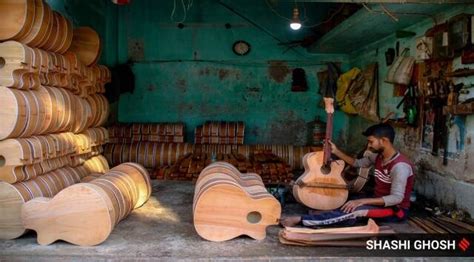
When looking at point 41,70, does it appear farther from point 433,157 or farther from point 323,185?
point 433,157

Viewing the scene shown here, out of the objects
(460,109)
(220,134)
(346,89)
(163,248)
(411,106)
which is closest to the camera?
(163,248)

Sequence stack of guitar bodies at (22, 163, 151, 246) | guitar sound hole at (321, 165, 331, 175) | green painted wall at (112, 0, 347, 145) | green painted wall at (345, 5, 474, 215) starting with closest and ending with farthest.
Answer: stack of guitar bodies at (22, 163, 151, 246) → green painted wall at (345, 5, 474, 215) → guitar sound hole at (321, 165, 331, 175) → green painted wall at (112, 0, 347, 145)

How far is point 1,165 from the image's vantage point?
4961mm

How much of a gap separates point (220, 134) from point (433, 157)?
17.5 ft

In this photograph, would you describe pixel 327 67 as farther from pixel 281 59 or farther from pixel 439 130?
pixel 439 130

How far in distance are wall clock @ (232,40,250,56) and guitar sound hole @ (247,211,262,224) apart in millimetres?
7517

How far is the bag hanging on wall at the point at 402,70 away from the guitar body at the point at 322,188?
236 centimetres

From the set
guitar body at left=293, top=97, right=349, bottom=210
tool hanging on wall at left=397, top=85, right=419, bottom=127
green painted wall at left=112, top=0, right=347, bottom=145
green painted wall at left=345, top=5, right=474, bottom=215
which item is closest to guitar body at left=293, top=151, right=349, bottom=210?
guitar body at left=293, top=97, right=349, bottom=210

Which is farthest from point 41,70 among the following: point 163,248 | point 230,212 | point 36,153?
point 230,212

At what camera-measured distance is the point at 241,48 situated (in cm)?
1191

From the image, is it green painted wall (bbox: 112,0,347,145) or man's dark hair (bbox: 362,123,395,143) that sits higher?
green painted wall (bbox: 112,0,347,145)

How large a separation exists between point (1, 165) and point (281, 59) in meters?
8.26

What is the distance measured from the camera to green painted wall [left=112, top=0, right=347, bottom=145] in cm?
1191

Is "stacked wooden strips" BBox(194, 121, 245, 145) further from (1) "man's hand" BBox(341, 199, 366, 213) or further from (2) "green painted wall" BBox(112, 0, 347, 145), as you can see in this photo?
(1) "man's hand" BBox(341, 199, 366, 213)
